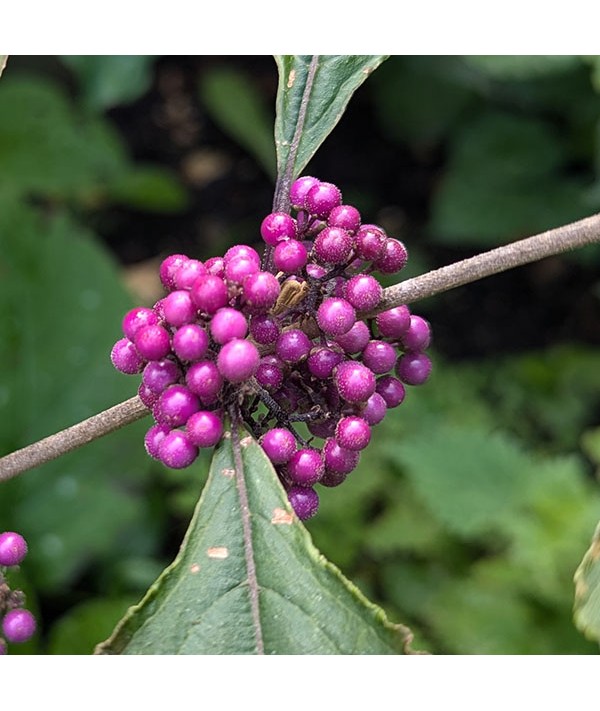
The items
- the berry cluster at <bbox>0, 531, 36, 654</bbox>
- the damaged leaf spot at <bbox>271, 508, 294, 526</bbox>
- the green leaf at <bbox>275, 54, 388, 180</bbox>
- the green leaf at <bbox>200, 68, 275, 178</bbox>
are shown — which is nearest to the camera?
the damaged leaf spot at <bbox>271, 508, 294, 526</bbox>

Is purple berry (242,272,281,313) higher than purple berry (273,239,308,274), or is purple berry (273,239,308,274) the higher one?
purple berry (273,239,308,274)

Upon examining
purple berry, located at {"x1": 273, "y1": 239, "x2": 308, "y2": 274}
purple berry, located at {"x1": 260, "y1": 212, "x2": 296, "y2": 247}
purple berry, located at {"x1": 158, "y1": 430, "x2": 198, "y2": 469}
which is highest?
purple berry, located at {"x1": 260, "y1": 212, "x2": 296, "y2": 247}

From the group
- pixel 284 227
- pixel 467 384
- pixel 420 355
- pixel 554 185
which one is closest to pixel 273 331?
pixel 284 227

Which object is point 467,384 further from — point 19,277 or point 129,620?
point 129,620

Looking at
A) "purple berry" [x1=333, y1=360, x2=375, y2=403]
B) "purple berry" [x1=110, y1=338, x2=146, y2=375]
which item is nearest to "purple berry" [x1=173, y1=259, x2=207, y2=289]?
"purple berry" [x1=110, y1=338, x2=146, y2=375]

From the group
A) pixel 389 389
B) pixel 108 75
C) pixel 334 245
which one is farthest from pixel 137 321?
pixel 108 75

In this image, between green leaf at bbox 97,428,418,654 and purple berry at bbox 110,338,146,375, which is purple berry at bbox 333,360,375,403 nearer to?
green leaf at bbox 97,428,418,654

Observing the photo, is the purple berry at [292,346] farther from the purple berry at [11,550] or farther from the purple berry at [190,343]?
the purple berry at [11,550]
